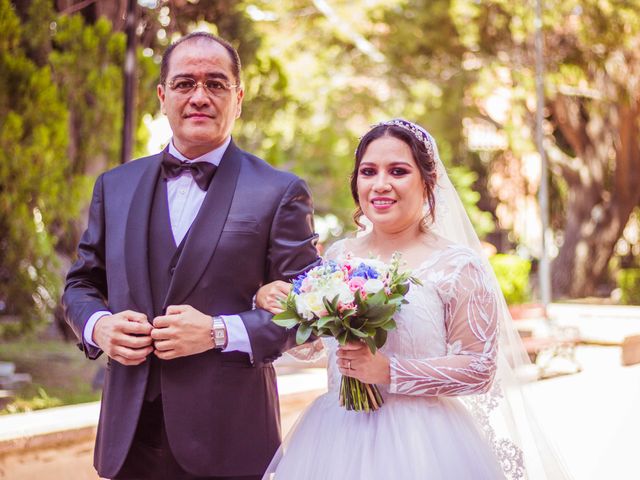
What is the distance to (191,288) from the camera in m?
2.63

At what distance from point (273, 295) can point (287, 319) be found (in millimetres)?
128

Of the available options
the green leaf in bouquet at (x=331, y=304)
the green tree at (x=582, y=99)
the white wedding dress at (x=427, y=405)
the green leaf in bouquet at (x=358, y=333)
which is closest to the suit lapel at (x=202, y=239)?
the green leaf in bouquet at (x=331, y=304)

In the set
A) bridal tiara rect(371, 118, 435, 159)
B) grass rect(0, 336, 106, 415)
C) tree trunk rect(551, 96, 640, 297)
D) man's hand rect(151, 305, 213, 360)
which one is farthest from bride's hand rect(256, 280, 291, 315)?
tree trunk rect(551, 96, 640, 297)

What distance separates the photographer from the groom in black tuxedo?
8.55 ft

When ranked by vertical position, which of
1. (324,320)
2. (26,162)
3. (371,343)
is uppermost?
(26,162)

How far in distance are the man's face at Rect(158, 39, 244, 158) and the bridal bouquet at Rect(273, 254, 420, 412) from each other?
2.03 ft

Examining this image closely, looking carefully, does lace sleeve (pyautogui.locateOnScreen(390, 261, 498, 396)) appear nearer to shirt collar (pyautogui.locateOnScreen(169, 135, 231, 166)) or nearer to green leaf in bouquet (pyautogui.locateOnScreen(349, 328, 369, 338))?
green leaf in bouquet (pyautogui.locateOnScreen(349, 328, 369, 338))

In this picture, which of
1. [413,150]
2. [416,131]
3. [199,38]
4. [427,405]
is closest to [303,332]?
[427,405]

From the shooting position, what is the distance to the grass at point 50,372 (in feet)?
24.2

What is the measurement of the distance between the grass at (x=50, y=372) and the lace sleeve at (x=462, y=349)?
4.99 metres

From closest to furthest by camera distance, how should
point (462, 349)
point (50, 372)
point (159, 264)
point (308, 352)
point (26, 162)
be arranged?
point (159, 264)
point (462, 349)
point (308, 352)
point (26, 162)
point (50, 372)

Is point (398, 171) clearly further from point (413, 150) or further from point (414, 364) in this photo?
point (414, 364)

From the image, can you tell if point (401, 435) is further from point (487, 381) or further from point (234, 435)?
point (234, 435)

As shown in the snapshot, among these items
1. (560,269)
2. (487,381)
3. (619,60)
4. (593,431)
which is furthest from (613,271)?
(487,381)
